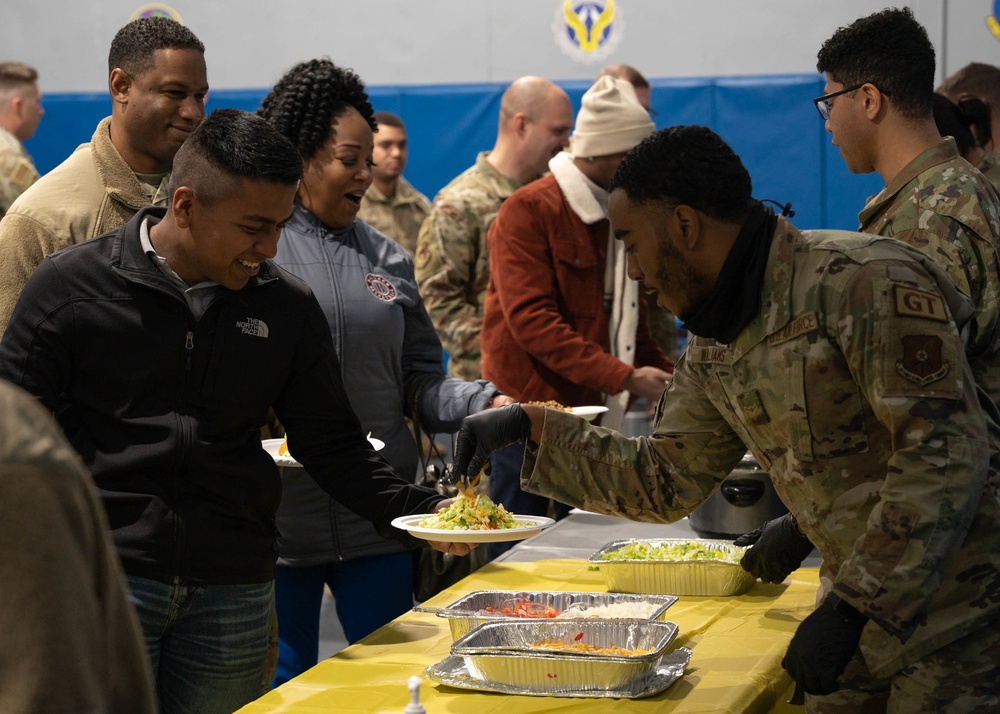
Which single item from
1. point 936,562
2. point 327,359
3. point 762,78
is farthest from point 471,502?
point 762,78

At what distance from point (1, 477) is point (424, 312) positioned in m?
2.13

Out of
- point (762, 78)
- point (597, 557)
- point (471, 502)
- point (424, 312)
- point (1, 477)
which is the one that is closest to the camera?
point (1, 477)

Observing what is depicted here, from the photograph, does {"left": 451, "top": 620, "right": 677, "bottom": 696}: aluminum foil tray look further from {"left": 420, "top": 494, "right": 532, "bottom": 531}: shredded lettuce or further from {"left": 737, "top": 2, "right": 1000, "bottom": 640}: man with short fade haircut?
{"left": 737, "top": 2, "right": 1000, "bottom": 640}: man with short fade haircut

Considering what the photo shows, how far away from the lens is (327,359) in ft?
7.20

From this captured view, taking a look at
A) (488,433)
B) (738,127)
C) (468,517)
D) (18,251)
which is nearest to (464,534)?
(468,517)

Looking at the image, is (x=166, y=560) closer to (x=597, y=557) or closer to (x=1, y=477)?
(x=597, y=557)

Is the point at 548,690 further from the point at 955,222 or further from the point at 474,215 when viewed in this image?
the point at 474,215

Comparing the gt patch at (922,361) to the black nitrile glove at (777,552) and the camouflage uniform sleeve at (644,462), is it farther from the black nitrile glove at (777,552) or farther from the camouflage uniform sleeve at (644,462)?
the black nitrile glove at (777,552)

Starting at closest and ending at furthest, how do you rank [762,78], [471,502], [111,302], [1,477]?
[1,477]
[111,302]
[471,502]
[762,78]

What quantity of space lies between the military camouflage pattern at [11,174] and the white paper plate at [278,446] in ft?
7.14

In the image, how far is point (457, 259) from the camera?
423cm

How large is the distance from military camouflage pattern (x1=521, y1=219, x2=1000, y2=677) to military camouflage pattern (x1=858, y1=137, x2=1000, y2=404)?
2.05 feet

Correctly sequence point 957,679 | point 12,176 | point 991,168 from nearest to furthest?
point 957,679 < point 991,168 < point 12,176

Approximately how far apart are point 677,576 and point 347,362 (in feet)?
2.84
